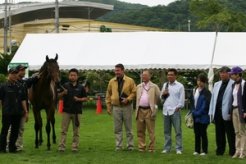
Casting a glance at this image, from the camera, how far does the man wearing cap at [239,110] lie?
1137 cm

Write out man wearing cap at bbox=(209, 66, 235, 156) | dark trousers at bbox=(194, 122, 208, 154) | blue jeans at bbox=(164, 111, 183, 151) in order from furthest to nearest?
blue jeans at bbox=(164, 111, 183, 151) < dark trousers at bbox=(194, 122, 208, 154) < man wearing cap at bbox=(209, 66, 235, 156)

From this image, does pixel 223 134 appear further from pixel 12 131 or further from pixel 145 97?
pixel 12 131

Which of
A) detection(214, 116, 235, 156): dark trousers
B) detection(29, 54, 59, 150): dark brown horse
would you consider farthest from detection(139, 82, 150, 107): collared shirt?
detection(29, 54, 59, 150): dark brown horse

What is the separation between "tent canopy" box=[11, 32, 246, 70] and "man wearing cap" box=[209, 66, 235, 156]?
14.3 m

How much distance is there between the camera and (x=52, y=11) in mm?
75188

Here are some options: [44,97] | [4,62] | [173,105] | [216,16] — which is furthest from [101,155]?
[216,16]

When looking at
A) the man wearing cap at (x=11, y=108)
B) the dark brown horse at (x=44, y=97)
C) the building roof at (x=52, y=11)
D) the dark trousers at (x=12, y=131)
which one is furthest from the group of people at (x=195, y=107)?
the building roof at (x=52, y=11)

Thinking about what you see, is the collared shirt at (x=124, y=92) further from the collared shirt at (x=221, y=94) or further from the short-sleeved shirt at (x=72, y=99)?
the collared shirt at (x=221, y=94)

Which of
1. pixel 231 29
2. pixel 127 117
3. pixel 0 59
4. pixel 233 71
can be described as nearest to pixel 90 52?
pixel 0 59

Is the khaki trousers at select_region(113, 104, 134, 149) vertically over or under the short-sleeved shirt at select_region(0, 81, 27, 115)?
under

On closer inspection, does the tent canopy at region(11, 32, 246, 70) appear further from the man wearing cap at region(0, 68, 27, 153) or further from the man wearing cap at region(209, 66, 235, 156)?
the man wearing cap at region(0, 68, 27, 153)

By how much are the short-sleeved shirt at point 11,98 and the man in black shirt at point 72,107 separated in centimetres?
102

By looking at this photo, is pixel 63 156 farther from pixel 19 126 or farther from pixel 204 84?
pixel 204 84

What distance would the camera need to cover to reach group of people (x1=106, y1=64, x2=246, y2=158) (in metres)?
11.6
